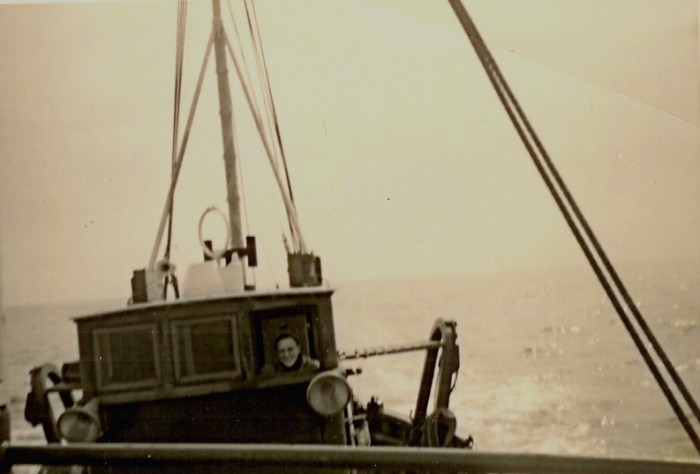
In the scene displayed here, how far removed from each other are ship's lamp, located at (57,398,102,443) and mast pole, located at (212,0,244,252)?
1.38 meters

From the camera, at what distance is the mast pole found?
4027 mm

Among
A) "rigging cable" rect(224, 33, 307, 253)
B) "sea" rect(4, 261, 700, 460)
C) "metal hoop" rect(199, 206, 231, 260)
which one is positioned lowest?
"sea" rect(4, 261, 700, 460)

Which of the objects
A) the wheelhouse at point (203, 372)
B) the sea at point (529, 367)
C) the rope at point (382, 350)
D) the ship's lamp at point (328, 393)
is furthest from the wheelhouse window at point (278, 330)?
the sea at point (529, 367)

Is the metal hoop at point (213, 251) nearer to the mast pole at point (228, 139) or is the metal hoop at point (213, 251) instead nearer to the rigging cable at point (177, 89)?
the rigging cable at point (177, 89)

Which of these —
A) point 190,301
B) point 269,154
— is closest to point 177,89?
point 269,154

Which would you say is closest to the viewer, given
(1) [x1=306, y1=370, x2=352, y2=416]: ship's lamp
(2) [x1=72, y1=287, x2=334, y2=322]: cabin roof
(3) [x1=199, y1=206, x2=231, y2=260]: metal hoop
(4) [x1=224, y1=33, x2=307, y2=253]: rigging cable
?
(1) [x1=306, y1=370, x2=352, y2=416]: ship's lamp

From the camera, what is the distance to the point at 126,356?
10.4 ft

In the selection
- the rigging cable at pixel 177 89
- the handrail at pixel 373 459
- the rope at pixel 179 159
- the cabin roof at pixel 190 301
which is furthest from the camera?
the rope at pixel 179 159

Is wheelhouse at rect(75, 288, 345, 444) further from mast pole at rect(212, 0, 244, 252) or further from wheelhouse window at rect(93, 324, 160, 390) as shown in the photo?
mast pole at rect(212, 0, 244, 252)

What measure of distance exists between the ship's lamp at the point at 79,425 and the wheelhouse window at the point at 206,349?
1.49ft

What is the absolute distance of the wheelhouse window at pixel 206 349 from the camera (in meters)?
3.12

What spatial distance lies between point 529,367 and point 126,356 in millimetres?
17261

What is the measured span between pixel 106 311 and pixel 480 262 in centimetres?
237

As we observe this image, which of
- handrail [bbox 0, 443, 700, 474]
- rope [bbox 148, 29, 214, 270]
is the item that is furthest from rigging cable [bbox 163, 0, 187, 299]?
handrail [bbox 0, 443, 700, 474]
